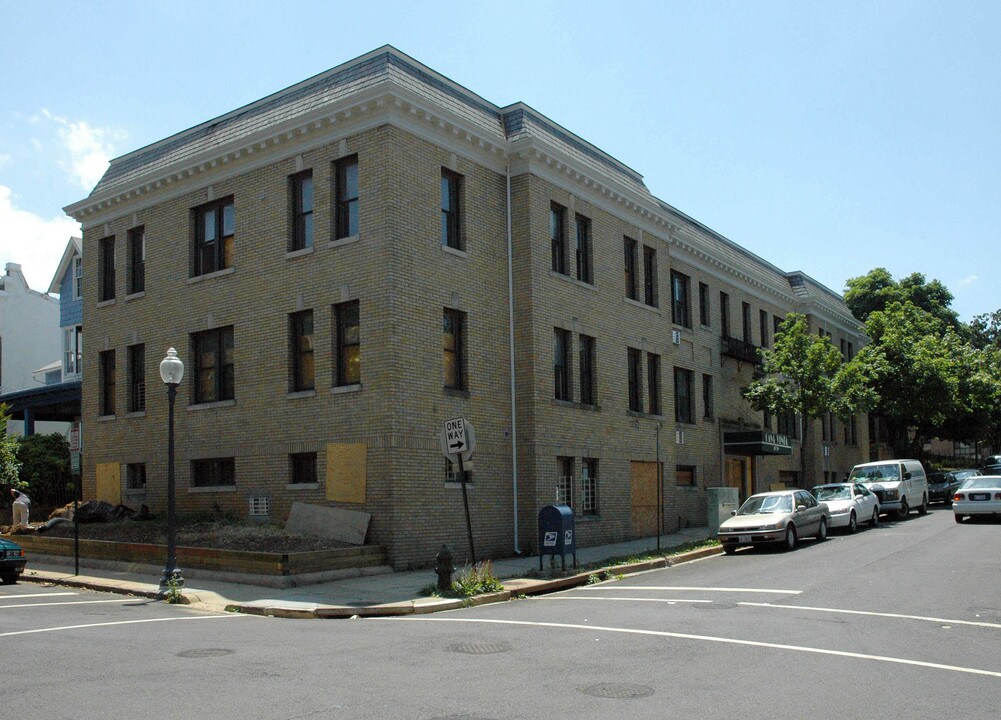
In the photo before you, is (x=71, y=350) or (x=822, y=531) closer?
(x=822, y=531)

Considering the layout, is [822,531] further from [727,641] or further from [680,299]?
[727,641]

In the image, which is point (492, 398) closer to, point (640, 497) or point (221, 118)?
point (640, 497)

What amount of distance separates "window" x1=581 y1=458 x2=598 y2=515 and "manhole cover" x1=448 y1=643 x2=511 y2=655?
14.2 metres

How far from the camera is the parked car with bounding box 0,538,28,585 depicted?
19062 millimetres

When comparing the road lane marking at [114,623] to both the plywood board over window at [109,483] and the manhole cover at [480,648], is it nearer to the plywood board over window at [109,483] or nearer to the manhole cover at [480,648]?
the manhole cover at [480,648]

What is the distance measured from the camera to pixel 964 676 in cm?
888

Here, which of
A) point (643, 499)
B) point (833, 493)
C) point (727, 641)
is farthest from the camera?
point (833, 493)

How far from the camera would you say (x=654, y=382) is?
2966cm

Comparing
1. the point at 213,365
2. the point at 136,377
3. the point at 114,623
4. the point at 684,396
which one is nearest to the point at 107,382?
the point at 136,377

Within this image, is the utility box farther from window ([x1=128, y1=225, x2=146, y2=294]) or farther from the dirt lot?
window ([x1=128, y1=225, x2=146, y2=294])

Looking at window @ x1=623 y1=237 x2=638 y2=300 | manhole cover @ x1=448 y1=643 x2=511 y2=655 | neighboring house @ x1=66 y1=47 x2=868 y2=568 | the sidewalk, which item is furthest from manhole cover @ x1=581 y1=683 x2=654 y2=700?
window @ x1=623 y1=237 x2=638 y2=300

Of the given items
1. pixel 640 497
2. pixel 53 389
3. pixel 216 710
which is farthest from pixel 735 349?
pixel 216 710

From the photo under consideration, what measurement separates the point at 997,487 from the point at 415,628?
936 inches

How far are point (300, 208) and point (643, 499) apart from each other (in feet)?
43.2
